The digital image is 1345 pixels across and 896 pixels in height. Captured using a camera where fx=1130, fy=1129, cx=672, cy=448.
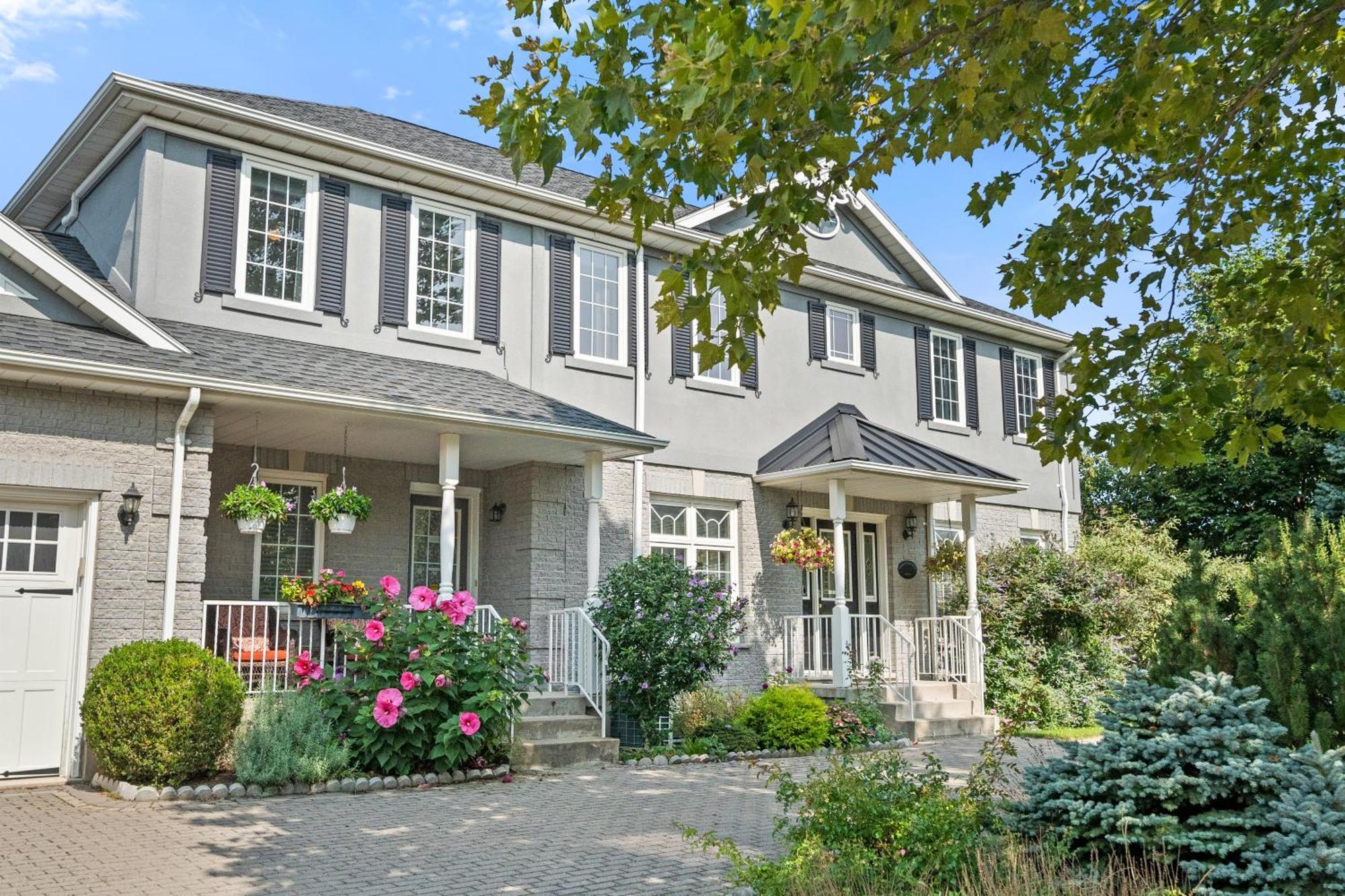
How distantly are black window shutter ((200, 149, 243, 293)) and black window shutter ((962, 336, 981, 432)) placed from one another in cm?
1158

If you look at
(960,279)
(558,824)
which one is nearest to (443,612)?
(558,824)

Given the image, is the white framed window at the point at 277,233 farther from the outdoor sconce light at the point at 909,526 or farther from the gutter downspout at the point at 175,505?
the outdoor sconce light at the point at 909,526

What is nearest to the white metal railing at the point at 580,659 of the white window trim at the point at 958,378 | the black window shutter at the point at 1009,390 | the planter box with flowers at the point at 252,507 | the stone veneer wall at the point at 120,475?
the planter box with flowers at the point at 252,507

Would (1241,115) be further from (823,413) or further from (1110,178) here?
(823,413)

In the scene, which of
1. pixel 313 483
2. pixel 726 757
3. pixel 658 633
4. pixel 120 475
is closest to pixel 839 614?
pixel 726 757

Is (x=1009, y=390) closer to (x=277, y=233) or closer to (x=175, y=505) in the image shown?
(x=277, y=233)

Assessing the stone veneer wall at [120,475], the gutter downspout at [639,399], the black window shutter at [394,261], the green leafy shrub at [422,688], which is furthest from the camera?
the gutter downspout at [639,399]

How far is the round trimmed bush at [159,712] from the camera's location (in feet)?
27.9

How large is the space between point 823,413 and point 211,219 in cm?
864

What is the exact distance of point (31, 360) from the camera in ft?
28.9

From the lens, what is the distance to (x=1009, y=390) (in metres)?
19.1

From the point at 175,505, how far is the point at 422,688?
2670mm

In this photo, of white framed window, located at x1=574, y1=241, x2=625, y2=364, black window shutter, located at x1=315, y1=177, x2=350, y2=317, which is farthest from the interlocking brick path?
white framed window, located at x1=574, y1=241, x2=625, y2=364

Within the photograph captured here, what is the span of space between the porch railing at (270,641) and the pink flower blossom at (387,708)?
1.89 feet
